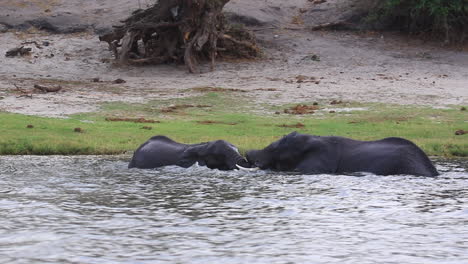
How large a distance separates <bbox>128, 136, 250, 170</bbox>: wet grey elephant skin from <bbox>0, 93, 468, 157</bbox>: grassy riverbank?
232cm

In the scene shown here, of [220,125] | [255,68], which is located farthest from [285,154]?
[255,68]

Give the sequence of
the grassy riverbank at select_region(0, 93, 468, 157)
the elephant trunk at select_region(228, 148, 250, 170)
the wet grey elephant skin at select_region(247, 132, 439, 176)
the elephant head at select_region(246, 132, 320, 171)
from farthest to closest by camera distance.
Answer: the grassy riverbank at select_region(0, 93, 468, 157) → the elephant trunk at select_region(228, 148, 250, 170) → the elephant head at select_region(246, 132, 320, 171) → the wet grey elephant skin at select_region(247, 132, 439, 176)

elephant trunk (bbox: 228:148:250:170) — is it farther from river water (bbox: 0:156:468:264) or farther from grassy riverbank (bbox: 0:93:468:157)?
grassy riverbank (bbox: 0:93:468:157)

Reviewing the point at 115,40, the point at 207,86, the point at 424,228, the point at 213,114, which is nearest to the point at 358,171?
the point at 424,228

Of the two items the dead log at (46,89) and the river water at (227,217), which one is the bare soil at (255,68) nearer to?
the dead log at (46,89)

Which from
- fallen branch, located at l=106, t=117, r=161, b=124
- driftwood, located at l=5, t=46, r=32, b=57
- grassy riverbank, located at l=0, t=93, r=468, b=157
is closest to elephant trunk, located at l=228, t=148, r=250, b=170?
grassy riverbank, located at l=0, t=93, r=468, b=157

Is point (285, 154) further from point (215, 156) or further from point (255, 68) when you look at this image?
point (255, 68)

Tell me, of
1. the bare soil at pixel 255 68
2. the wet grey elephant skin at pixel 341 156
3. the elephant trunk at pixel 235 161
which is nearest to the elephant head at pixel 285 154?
the wet grey elephant skin at pixel 341 156

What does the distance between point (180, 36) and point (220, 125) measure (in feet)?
45.5

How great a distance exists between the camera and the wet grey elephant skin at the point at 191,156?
43.4 ft

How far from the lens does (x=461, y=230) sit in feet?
26.2

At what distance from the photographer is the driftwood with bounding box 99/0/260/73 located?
1257 inches

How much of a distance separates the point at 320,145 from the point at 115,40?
75.9 ft

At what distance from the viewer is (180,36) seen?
33.3m
